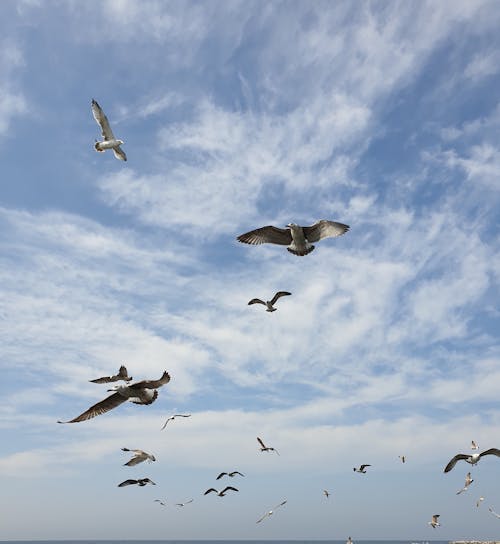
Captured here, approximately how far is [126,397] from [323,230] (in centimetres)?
1334

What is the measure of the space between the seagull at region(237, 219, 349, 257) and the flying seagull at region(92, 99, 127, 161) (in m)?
11.1

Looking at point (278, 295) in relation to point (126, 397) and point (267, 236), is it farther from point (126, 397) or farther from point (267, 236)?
point (126, 397)

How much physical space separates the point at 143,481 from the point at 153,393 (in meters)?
12.2

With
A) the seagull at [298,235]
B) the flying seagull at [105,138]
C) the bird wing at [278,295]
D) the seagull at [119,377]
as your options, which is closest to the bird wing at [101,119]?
the flying seagull at [105,138]

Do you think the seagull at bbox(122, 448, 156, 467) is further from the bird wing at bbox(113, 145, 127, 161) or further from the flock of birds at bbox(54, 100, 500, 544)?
the bird wing at bbox(113, 145, 127, 161)

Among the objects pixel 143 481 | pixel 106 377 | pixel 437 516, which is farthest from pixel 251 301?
pixel 437 516

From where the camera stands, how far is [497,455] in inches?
1125

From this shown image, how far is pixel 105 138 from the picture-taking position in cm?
3569

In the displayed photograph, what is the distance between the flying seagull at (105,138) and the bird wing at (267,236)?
10.9m

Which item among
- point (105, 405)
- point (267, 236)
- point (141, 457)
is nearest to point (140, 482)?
point (141, 457)

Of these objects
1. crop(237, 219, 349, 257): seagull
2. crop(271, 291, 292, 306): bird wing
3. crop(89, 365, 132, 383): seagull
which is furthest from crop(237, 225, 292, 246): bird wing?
crop(89, 365, 132, 383): seagull

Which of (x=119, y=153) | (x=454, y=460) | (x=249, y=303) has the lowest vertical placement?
(x=454, y=460)

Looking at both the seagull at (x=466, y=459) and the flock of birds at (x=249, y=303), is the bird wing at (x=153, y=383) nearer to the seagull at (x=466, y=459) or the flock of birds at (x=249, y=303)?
the flock of birds at (x=249, y=303)

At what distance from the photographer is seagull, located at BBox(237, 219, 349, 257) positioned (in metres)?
29.2
